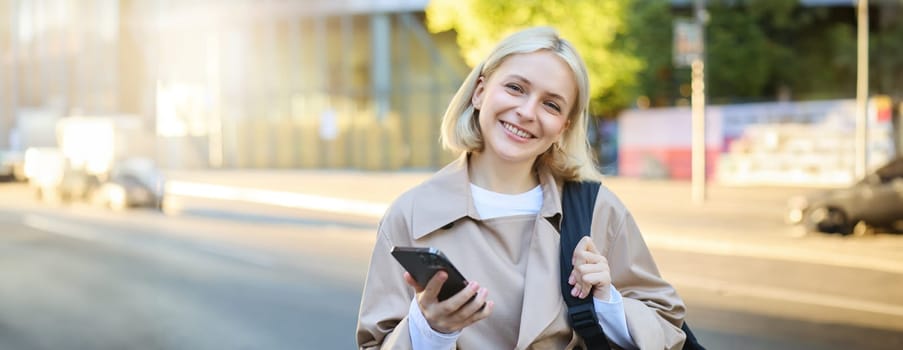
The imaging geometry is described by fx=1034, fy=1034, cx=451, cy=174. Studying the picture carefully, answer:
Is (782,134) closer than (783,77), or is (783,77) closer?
(782,134)

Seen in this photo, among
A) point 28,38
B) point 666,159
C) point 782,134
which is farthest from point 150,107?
point 782,134

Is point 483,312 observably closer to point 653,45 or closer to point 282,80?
point 653,45

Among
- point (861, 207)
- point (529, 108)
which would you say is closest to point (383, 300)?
point (529, 108)

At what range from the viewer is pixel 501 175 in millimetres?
2604

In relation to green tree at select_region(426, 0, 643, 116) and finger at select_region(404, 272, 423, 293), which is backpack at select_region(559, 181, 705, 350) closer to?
finger at select_region(404, 272, 423, 293)

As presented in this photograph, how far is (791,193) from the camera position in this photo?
83.5ft

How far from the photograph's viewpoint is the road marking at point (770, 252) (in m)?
11.8

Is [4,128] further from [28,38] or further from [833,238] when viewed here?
[833,238]

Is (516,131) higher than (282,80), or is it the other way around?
(282,80)

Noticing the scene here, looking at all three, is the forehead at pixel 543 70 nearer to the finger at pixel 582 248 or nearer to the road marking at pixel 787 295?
the finger at pixel 582 248

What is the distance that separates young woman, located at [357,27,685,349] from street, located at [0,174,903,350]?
15.7 ft

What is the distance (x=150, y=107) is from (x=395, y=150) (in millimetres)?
16840

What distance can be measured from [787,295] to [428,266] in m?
8.11

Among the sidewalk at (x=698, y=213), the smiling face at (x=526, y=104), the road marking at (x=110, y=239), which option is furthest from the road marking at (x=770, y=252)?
the smiling face at (x=526, y=104)
